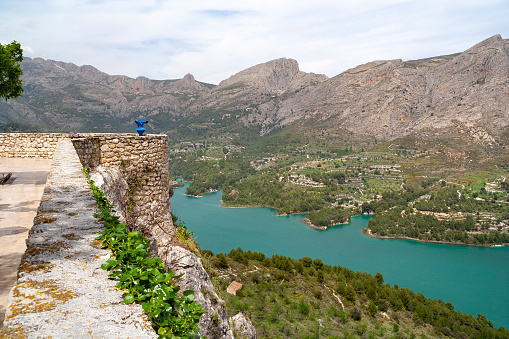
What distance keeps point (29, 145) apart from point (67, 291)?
809 cm

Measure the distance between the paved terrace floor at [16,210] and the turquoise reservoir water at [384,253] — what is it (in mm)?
49013

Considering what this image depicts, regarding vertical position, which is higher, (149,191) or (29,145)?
(29,145)

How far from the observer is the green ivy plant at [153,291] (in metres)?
1.59

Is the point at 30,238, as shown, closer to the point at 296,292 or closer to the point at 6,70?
the point at 6,70

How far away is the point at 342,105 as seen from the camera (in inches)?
5325

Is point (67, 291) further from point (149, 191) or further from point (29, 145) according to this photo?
point (29, 145)

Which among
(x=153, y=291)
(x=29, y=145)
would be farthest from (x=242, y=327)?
(x=153, y=291)

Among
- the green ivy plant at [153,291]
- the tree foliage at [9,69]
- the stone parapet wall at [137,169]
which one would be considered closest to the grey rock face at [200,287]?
the stone parapet wall at [137,169]

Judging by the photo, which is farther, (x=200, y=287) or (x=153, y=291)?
(x=200, y=287)

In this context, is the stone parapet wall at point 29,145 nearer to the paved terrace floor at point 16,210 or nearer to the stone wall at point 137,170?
the paved terrace floor at point 16,210

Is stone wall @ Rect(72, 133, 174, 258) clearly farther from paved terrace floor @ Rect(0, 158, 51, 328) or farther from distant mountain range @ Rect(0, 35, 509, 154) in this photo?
distant mountain range @ Rect(0, 35, 509, 154)

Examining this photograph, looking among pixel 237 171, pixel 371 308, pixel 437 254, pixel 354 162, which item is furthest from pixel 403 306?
pixel 237 171

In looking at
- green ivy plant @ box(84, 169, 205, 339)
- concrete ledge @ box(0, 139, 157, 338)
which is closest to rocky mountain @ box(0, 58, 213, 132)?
concrete ledge @ box(0, 139, 157, 338)

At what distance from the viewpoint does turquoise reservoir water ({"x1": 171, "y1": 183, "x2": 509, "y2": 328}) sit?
146 ft
